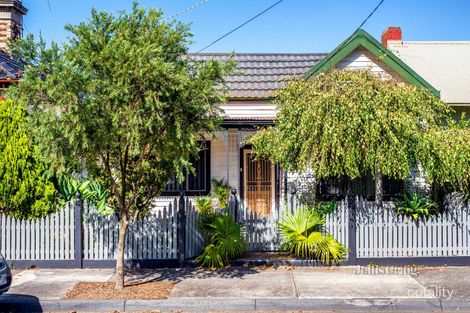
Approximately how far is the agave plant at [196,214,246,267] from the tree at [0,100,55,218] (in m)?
3.39

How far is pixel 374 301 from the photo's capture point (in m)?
8.63

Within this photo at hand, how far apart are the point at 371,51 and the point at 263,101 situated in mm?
3374

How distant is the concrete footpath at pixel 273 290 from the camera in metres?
8.58

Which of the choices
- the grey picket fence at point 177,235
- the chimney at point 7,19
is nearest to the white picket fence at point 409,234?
the grey picket fence at point 177,235

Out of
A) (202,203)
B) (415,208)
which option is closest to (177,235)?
(202,203)

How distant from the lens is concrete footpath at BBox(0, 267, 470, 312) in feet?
28.1

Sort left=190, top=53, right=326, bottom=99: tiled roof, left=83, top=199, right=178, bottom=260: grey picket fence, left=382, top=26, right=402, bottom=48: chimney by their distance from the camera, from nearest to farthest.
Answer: left=83, top=199, right=178, bottom=260: grey picket fence, left=190, top=53, right=326, bottom=99: tiled roof, left=382, top=26, right=402, bottom=48: chimney

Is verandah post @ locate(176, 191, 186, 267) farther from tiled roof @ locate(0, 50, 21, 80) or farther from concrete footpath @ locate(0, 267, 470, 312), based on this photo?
tiled roof @ locate(0, 50, 21, 80)

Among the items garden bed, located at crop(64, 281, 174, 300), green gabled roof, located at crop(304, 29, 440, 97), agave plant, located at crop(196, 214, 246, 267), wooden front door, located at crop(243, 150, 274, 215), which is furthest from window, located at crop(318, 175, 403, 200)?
garden bed, located at crop(64, 281, 174, 300)

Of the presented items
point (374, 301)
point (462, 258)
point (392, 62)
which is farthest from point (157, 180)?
point (392, 62)

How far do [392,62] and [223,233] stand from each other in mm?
7566

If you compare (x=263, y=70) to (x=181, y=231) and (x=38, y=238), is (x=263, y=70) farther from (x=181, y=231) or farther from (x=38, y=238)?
(x=38, y=238)

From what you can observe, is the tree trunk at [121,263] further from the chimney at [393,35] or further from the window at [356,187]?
the chimney at [393,35]

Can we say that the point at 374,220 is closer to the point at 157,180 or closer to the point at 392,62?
the point at 157,180
